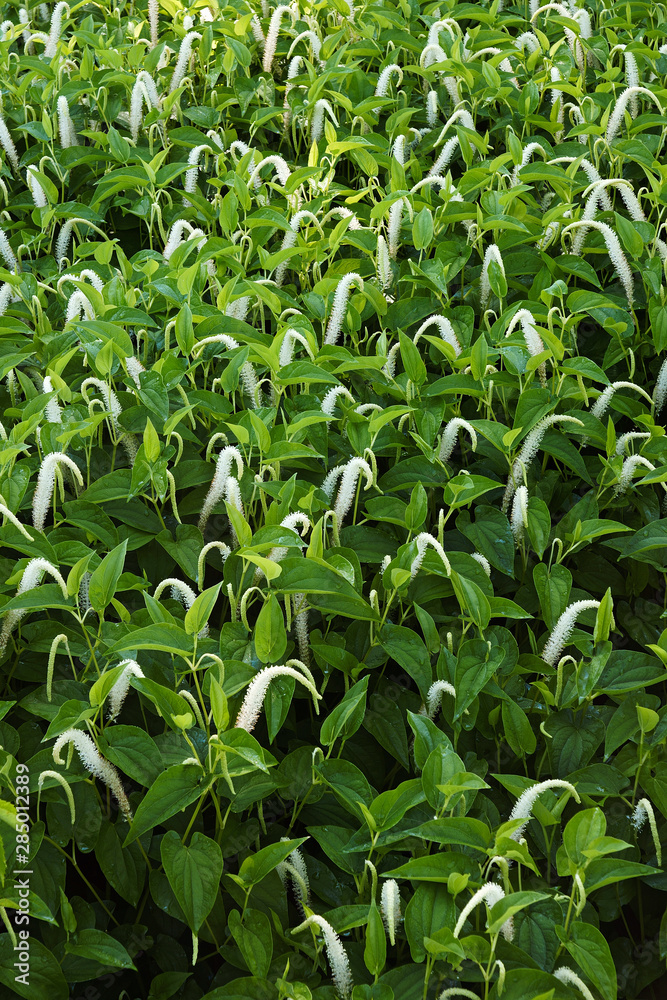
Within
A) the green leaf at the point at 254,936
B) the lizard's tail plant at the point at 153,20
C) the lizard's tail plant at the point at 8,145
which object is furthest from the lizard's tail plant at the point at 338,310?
the lizard's tail plant at the point at 153,20

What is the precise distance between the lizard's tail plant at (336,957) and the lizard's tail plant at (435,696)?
1.23ft

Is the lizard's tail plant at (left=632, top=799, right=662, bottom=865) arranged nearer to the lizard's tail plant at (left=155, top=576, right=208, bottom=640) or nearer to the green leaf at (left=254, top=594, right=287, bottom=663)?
the green leaf at (left=254, top=594, right=287, bottom=663)

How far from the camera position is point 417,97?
2.97m

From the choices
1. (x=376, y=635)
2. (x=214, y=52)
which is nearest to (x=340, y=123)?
(x=214, y=52)

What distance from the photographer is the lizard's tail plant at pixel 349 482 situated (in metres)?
1.57

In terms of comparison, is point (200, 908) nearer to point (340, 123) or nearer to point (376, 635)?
point (376, 635)

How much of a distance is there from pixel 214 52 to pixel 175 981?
2906mm

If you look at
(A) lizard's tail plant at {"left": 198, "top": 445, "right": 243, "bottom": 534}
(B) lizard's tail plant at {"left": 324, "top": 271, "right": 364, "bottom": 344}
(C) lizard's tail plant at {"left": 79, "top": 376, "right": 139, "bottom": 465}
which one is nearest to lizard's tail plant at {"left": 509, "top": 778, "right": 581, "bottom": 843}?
(A) lizard's tail plant at {"left": 198, "top": 445, "right": 243, "bottom": 534}

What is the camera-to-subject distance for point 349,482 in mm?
1592

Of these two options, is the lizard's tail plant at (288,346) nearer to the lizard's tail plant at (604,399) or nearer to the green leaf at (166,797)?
the lizard's tail plant at (604,399)

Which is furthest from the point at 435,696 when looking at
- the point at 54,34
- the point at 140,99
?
the point at 54,34

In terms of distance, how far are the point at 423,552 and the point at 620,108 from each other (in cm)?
161

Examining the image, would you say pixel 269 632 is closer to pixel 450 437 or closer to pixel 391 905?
pixel 391 905

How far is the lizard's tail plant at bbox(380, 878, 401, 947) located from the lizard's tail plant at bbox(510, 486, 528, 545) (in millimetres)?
712
